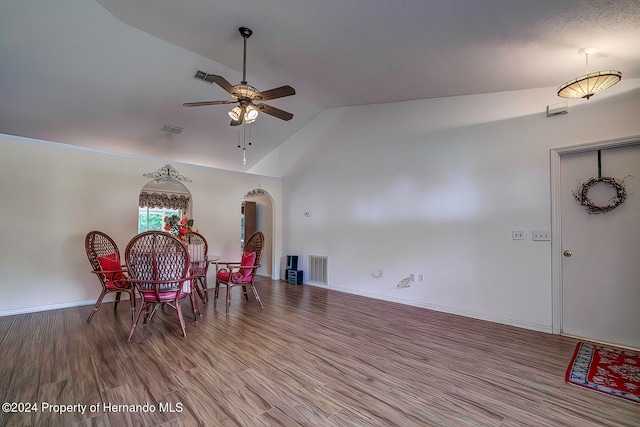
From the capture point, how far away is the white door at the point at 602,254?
9.67 ft

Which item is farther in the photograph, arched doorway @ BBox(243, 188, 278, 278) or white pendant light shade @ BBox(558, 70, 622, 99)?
arched doorway @ BBox(243, 188, 278, 278)

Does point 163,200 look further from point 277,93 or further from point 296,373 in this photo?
point 296,373

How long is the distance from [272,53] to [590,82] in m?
3.27

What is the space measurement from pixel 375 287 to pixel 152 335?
338 centimetres

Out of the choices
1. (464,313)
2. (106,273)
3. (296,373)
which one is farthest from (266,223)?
(296,373)

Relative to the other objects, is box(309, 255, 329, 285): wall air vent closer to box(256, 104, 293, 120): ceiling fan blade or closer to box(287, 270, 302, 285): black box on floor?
box(287, 270, 302, 285): black box on floor

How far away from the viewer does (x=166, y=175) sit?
505cm

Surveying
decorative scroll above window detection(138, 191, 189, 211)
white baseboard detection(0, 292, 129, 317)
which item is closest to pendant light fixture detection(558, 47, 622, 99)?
white baseboard detection(0, 292, 129, 317)

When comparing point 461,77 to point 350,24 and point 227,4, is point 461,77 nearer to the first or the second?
point 350,24

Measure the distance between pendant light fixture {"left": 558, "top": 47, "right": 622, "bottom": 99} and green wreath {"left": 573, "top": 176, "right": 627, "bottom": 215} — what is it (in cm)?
113

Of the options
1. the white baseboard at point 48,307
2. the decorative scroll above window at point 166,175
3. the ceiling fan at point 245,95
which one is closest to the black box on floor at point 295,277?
the decorative scroll above window at point 166,175

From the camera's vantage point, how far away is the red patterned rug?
2.15m

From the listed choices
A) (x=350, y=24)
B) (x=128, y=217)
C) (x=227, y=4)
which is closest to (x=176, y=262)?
(x=128, y=217)

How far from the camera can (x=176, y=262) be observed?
10.2 feet
